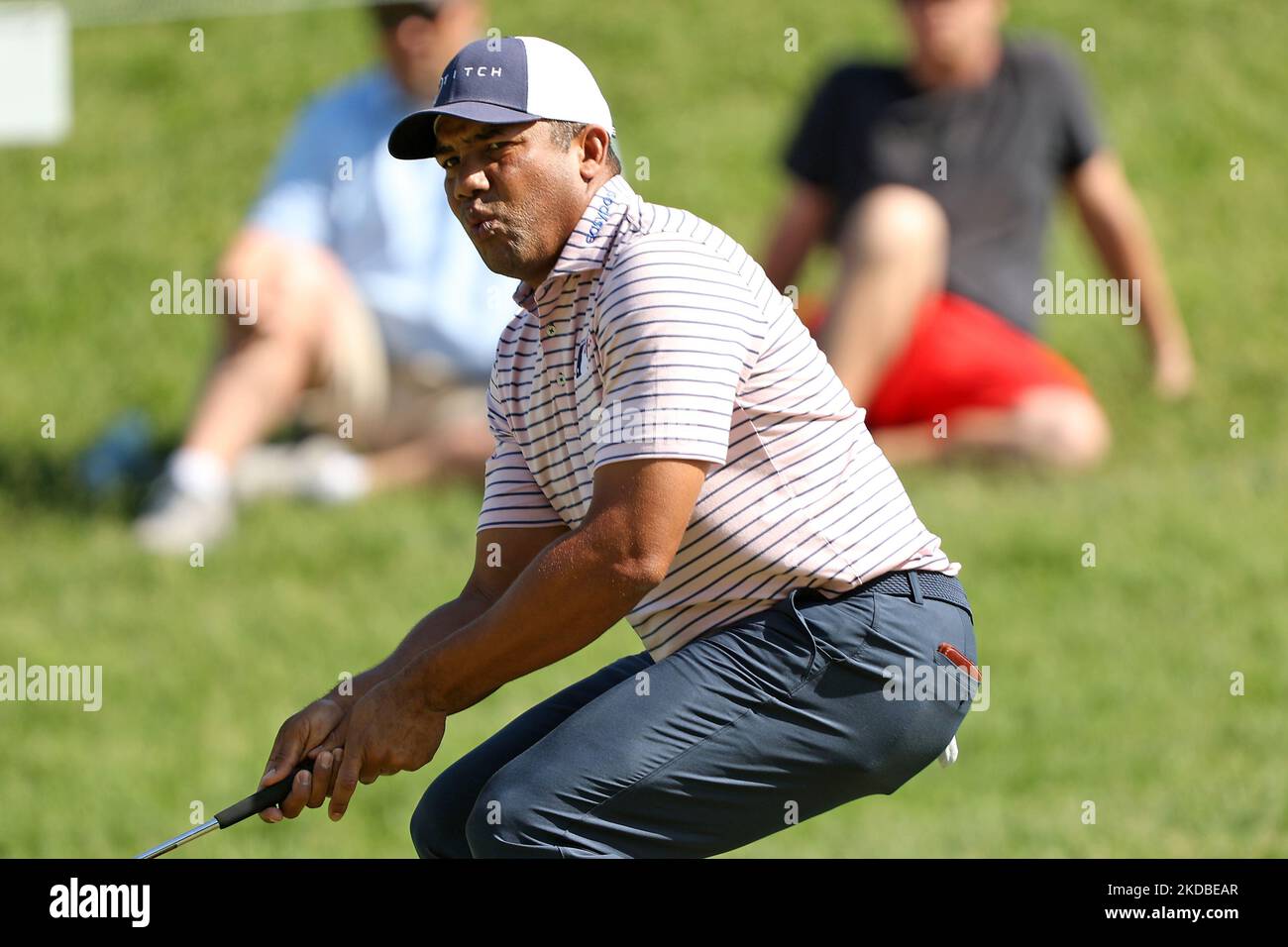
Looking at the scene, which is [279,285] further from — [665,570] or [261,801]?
[665,570]

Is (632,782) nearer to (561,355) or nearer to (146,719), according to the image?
(561,355)

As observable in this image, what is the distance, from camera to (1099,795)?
246 inches

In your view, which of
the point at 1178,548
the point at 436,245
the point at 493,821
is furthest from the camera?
the point at 436,245

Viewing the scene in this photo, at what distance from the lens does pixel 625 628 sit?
734 centimetres

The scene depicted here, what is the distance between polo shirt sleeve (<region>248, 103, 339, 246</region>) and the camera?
799 centimetres

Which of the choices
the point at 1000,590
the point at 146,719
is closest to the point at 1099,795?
the point at 1000,590

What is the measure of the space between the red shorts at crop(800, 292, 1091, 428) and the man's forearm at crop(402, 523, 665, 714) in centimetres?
460

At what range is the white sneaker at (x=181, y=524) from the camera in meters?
7.65

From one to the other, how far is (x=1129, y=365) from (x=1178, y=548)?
206 centimetres

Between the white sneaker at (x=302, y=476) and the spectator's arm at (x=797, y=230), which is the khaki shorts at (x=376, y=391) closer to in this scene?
the white sneaker at (x=302, y=476)

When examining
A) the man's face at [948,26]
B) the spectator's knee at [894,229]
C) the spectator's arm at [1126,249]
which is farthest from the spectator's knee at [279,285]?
the spectator's arm at [1126,249]

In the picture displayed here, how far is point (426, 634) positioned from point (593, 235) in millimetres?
868

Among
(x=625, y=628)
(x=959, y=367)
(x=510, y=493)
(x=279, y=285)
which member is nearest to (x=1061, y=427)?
(x=959, y=367)

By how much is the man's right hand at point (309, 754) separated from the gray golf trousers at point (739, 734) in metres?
0.27
